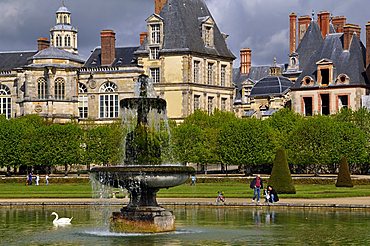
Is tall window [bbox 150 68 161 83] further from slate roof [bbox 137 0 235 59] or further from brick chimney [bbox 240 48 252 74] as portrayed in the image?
brick chimney [bbox 240 48 252 74]

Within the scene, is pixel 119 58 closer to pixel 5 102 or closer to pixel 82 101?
pixel 82 101

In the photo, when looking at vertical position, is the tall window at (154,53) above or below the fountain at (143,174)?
above

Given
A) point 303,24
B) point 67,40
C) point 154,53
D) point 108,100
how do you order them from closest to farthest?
point 154,53
point 108,100
point 303,24
point 67,40

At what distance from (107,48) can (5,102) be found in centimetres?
1044

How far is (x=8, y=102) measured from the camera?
279ft

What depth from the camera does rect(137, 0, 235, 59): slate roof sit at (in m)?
77.3

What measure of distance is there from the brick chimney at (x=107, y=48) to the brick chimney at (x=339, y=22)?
2041cm

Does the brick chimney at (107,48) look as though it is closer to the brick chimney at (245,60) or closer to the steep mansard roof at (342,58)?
the steep mansard roof at (342,58)

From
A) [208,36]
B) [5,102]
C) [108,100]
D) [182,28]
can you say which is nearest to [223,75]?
[208,36]

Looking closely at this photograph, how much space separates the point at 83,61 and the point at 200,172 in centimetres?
1914

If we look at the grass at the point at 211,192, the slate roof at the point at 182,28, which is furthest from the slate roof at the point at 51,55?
the grass at the point at 211,192

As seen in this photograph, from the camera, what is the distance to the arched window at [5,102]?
8500 cm

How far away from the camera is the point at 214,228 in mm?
28891

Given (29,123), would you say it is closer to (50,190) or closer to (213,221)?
(50,190)
